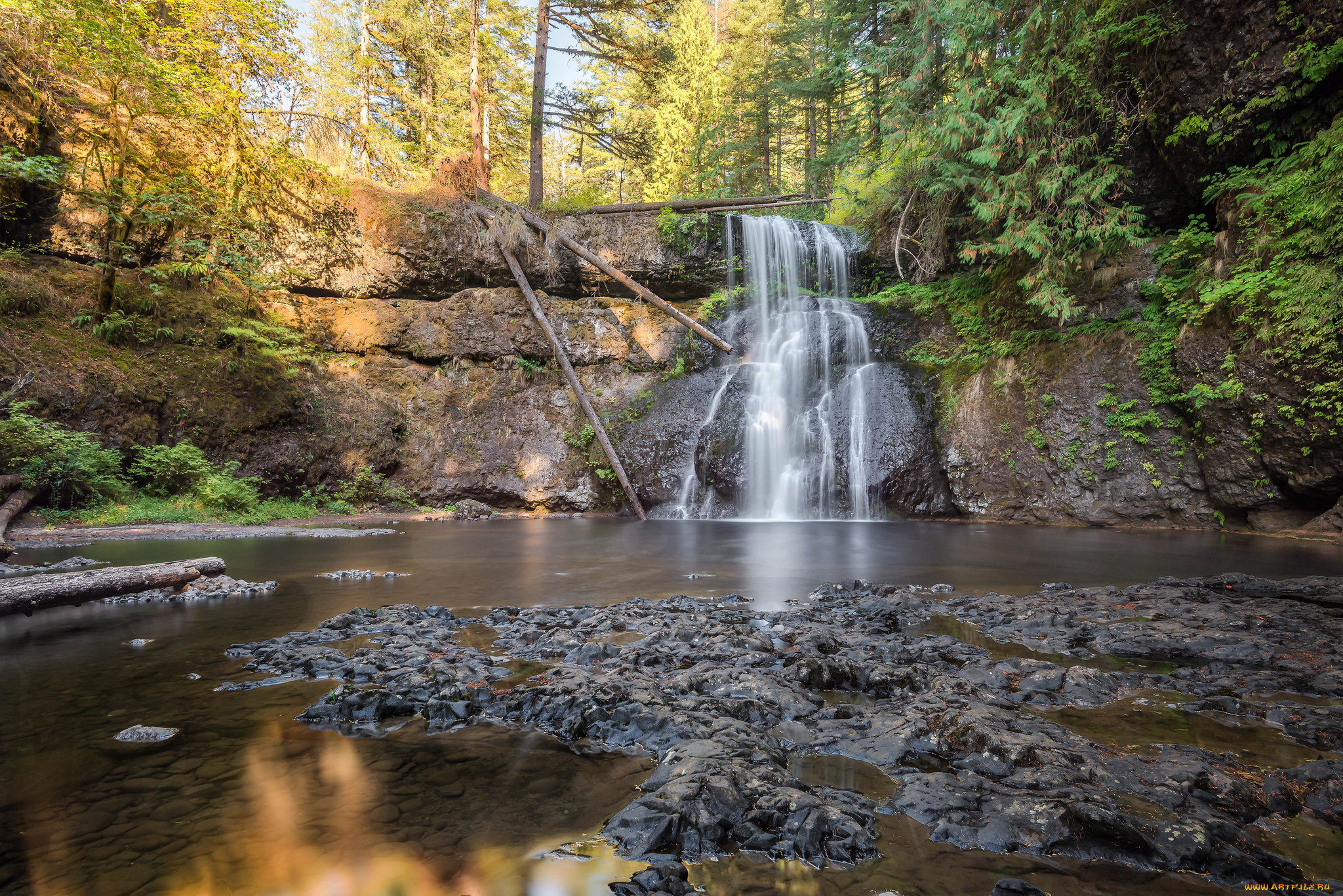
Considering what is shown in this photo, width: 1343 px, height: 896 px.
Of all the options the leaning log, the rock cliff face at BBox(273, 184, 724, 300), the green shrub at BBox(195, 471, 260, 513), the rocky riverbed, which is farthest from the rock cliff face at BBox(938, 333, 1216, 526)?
the green shrub at BBox(195, 471, 260, 513)

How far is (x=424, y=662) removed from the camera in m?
3.35

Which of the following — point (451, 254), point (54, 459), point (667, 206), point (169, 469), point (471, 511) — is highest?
point (667, 206)

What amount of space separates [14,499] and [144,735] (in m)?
9.28

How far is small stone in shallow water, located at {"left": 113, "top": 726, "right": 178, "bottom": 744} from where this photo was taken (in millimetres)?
2453

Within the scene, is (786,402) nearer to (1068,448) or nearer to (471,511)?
(1068,448)

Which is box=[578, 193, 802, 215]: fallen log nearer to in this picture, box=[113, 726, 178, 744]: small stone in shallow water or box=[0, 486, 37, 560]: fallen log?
box=[0, 486, 37, 560]: fallen log

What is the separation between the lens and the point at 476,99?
52.2ft

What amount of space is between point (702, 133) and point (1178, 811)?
26070mm

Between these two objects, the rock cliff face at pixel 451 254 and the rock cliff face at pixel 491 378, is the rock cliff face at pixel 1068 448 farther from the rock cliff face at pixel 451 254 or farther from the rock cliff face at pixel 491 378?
the rock cliff face at pixel 451 254

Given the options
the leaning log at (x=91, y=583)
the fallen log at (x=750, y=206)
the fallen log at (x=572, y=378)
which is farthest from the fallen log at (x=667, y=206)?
the leaning log at (x=91, y=583)

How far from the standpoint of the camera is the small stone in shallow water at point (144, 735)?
8.05 ft

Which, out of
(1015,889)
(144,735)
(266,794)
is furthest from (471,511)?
(1015,889)

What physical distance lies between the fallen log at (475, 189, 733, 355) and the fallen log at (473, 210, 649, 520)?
3.20ft

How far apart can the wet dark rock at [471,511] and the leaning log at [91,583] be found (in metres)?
7.75
